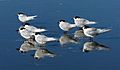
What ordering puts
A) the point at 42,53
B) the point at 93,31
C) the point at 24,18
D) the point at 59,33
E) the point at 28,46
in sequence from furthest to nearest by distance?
the point at 24,18
the point at 59,33
the point at 93,31
the point at 28,46
the point at 42,53

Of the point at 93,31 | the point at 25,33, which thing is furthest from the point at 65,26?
the point at 25,33

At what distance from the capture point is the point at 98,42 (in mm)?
9688

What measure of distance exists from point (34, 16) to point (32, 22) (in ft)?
1.42

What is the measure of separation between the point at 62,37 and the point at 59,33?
0.37m

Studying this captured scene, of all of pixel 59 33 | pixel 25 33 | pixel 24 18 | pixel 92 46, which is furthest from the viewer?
pixel 24 18

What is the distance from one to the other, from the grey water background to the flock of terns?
0.13 meters

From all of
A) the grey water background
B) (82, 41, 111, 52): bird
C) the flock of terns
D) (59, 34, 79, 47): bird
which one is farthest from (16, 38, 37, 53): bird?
(82, 41, 111, 52): bird

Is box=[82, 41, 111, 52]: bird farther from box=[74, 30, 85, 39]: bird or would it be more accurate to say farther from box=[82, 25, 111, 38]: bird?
box=[74, 30, 85, 39]: bird

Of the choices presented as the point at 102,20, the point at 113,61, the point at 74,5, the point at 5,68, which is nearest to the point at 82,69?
the point at 113,61

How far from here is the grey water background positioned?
857 centimetres

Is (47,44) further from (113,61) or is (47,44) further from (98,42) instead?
(113,61)

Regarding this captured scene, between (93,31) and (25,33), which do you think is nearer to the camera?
(93,31)

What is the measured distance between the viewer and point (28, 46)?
9680 mm

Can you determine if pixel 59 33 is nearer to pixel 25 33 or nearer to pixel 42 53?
pixel 25 33
